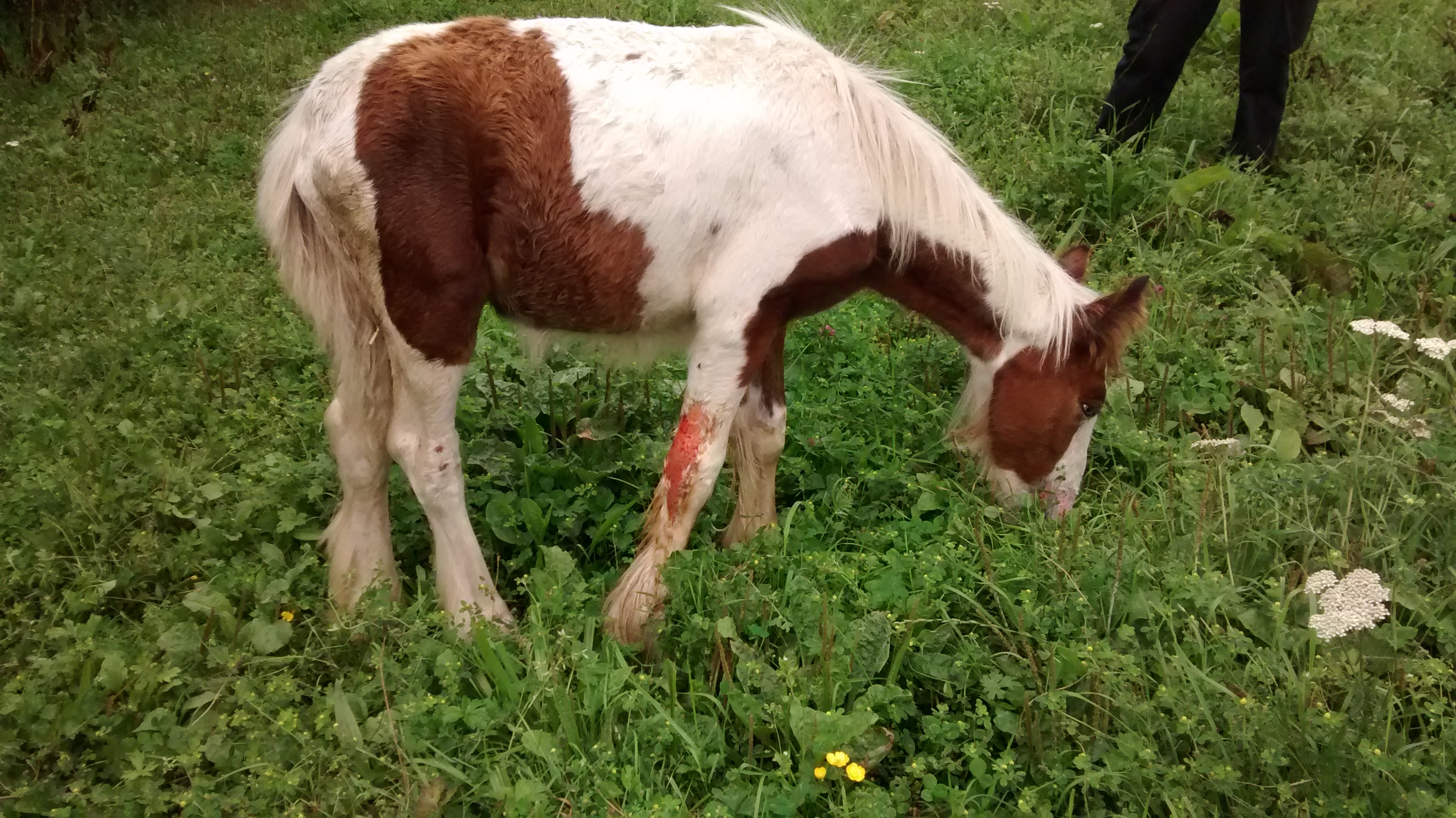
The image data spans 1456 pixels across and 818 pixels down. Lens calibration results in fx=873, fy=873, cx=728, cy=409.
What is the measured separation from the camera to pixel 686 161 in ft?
7.96

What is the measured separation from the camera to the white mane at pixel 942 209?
8.60 feet

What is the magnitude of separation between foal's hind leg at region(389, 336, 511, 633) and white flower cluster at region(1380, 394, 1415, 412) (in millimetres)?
2970

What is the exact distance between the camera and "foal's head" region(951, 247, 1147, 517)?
2.81 meters

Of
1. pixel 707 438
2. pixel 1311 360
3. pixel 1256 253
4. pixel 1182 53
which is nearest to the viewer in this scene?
pixel 707 438

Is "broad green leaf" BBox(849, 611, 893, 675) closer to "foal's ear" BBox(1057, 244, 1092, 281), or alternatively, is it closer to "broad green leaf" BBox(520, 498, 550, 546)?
"broad green leaf" BBox(520, 498, 550, 546)

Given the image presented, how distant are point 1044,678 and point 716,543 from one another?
1320 mm

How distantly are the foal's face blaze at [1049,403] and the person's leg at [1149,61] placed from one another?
275 cm

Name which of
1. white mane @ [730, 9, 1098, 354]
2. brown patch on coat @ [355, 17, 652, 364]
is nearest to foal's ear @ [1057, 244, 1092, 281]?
white mane @ [730, 9, 1098, 354]

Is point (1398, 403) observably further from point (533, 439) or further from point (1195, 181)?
point (533, 439)

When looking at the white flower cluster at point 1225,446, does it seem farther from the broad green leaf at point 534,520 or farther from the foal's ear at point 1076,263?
the broad green leaf at point 534,520

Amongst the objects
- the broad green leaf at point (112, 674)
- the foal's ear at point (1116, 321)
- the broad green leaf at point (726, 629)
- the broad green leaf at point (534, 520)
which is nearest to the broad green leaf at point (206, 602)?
the broad green leaf at point (112, 674)

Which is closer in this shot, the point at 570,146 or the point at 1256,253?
the point at 570,146

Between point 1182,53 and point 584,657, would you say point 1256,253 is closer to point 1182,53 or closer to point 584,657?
point 1182,53

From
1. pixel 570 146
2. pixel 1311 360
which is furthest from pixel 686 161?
pixel 1311 360
